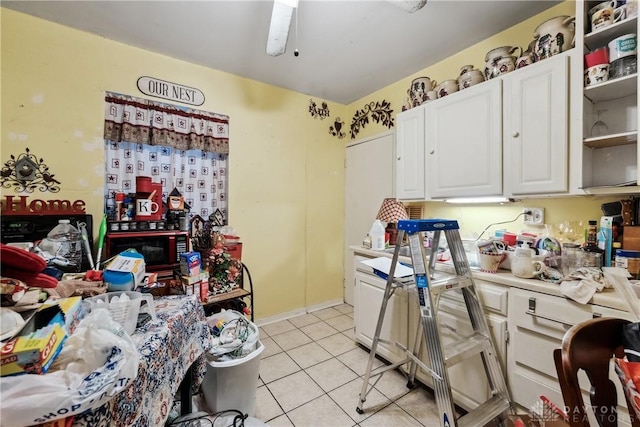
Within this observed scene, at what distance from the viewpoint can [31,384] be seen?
53 cm

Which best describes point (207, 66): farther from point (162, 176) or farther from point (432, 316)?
point (432, 316)

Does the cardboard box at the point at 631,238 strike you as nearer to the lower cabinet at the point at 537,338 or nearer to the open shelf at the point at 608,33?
the lower cabinet at the point at 537,338

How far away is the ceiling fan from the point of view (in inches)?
52.4

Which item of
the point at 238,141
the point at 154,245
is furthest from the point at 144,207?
the point at 238,141

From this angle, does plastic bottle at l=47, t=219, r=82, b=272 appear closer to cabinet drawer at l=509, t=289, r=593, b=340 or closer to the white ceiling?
the white ceiling

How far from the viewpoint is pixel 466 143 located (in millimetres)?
1795

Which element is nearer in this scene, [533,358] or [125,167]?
[533,358]

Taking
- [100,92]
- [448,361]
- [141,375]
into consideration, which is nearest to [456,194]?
[448,361]

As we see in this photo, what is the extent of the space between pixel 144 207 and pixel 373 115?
256 centimetres

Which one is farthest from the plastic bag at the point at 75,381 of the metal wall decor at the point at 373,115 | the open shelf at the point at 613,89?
the metal wall decor at the point at 373,115

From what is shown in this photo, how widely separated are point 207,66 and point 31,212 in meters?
1.83

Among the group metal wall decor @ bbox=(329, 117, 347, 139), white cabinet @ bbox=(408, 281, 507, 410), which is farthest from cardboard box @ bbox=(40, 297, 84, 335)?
metal wall decor @ bbox=(329, 117, 347, 139)

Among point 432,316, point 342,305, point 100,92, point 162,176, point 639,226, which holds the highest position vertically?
point 100,92

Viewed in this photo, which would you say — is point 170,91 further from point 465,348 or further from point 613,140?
point 613,140
